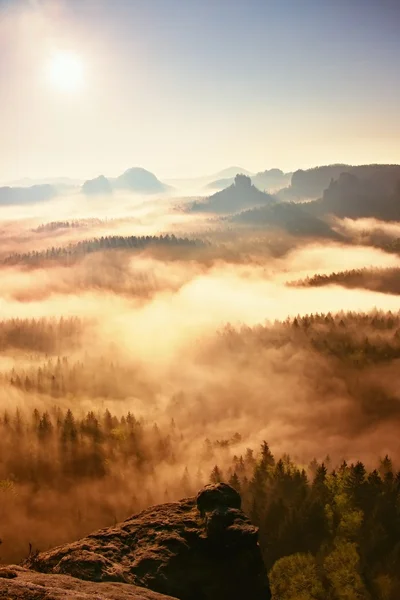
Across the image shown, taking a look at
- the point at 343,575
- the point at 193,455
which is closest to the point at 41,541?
the point at 193,455

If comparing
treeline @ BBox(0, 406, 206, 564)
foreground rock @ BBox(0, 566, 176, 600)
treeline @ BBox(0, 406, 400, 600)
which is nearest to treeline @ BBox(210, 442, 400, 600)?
treeline @ BBox(0, 406, 400, 600)

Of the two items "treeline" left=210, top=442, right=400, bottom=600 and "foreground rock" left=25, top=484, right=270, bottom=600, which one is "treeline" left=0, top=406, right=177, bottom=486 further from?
"foreground rock" left=25, top=484, right=270, bottom=600

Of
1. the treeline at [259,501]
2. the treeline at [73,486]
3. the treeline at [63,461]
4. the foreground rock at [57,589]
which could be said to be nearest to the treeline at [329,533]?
the treeline at [259,501]

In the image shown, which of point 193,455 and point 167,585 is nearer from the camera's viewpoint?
point 167,585

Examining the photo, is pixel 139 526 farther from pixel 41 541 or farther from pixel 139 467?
pixel 139 467

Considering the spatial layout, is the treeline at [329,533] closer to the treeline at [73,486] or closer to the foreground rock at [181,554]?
the treeline at [73,486]

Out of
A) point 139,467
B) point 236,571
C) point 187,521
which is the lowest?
point 139,467

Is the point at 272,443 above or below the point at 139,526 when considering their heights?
below
